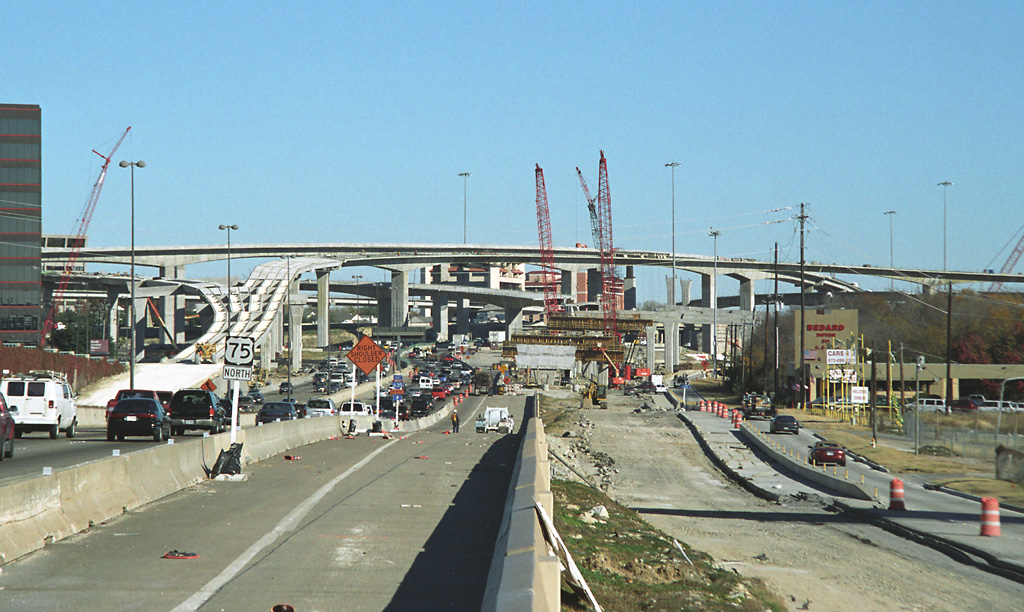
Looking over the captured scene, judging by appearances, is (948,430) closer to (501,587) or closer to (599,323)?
(501,587)

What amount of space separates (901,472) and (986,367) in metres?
56.7

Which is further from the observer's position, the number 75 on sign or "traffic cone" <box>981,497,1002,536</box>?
"traffic cone" <box>981,497,1002,536</box>

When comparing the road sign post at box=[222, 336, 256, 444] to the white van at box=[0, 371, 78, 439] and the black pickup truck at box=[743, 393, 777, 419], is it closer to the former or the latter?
the white van at box=[0, 371, 78, 439]

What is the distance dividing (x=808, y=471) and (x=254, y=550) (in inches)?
1412

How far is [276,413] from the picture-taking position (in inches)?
1719

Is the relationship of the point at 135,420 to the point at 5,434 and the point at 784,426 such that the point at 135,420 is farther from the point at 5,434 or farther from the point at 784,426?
the point at 784,426

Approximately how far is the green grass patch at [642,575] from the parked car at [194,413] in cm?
1716

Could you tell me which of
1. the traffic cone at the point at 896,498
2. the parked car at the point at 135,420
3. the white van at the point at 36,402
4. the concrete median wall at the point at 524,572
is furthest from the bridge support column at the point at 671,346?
the concrete median wall at the point at 524,572

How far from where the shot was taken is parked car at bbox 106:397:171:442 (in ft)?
93.8

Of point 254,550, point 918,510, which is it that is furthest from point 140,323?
point 254,550

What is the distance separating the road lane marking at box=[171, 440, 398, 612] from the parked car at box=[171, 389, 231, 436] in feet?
47.2

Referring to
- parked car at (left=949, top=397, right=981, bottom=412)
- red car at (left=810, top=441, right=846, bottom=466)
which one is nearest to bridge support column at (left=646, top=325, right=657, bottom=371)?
parked car at (left=949, top=397, right=981, bottom=412)

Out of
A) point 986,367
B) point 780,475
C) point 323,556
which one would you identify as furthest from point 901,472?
point 986,367

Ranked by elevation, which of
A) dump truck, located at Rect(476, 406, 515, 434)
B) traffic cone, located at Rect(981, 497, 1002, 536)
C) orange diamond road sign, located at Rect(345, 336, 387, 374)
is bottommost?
dump truck, located at Rect(476, 406, 515, 434)
